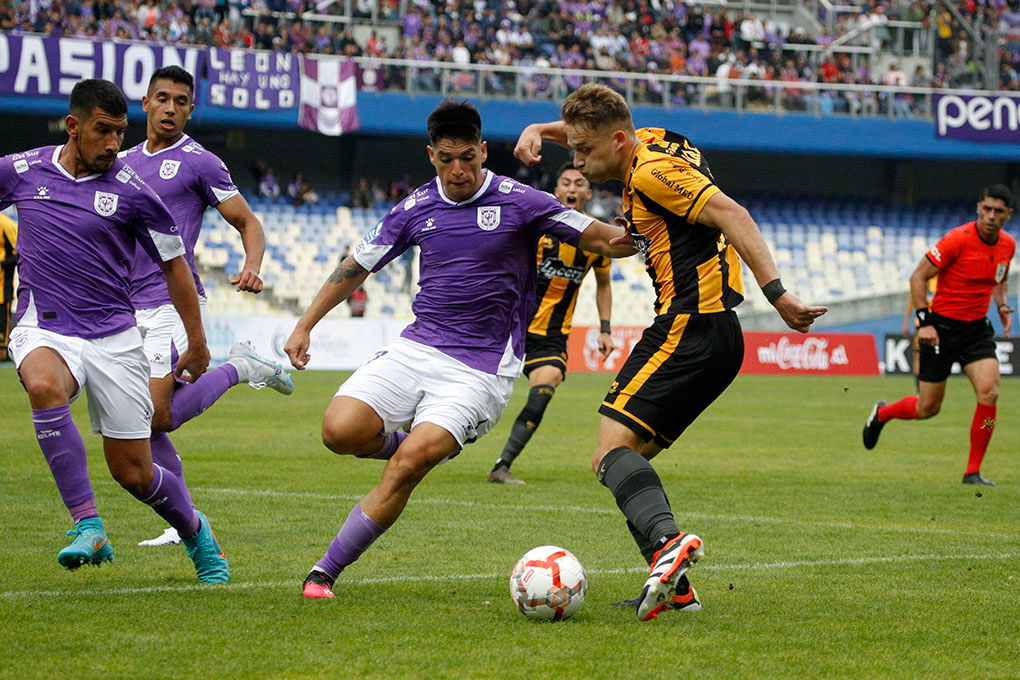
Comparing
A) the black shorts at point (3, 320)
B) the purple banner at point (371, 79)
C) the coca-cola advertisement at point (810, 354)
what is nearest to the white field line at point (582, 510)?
the black shorts at point (3, 320)

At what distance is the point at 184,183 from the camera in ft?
23.1

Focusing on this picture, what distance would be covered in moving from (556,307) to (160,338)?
487 centimetres

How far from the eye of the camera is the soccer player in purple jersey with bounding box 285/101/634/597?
5598 millimetres

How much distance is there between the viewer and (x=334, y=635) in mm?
4812

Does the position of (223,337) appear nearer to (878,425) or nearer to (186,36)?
(186,36)

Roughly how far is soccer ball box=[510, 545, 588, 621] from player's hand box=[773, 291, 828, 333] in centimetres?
132

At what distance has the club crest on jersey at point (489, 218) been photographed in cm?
584

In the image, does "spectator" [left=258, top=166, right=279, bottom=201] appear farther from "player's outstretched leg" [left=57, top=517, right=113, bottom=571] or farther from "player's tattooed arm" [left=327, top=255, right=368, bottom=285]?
"player's outstretched leg" [left=57, top=517, right=113, bottom=571]

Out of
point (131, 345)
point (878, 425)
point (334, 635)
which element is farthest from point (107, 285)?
point (878, 425)

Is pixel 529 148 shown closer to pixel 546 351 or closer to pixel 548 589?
pixel 548 589

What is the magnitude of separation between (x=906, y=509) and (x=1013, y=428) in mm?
8516

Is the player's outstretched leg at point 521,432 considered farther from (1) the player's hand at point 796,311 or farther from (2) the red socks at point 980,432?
(1) the player's hand at point 796,311

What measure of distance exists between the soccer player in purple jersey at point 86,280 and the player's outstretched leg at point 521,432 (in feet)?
16.5

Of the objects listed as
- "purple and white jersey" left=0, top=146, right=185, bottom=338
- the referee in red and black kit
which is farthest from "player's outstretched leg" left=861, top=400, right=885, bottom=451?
"purple and white jersey" left=0, top=146, right=185, bottom=338
